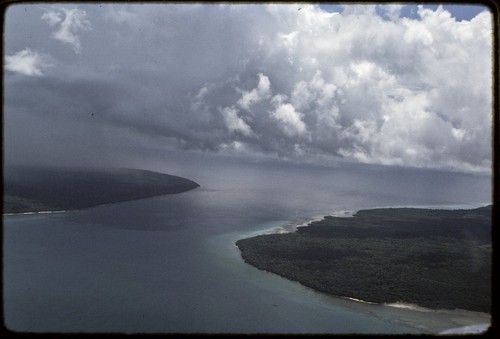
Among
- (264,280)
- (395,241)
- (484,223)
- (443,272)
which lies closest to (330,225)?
(395,241)

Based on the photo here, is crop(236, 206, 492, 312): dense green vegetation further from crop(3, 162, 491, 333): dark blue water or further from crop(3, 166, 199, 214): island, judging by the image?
crop(3, 166, 199, 214): island

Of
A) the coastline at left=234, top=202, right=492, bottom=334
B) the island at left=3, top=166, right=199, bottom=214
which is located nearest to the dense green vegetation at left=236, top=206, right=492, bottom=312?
the coastline at left=234, top=202, right=492, bottom=334

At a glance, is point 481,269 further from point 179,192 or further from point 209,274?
point 179,192

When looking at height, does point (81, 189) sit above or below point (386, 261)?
above

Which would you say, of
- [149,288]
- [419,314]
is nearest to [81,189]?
[149,288]

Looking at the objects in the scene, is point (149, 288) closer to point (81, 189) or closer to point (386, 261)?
point (386, 261)

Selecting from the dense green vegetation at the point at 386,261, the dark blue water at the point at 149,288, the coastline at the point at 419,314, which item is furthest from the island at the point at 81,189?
the coastline at the point at 419,314
